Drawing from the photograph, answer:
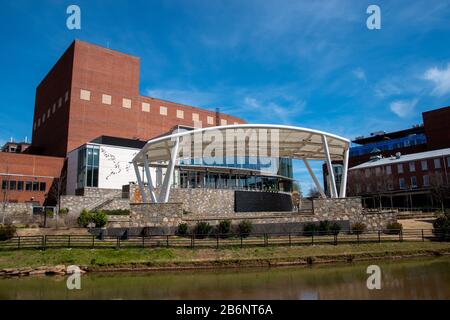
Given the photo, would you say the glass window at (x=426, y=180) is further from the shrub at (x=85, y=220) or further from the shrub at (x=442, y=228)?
the shrub at (x=85, y=220)

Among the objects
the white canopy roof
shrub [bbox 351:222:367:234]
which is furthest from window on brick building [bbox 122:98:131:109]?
shrub [bbox 351:222:367:234]

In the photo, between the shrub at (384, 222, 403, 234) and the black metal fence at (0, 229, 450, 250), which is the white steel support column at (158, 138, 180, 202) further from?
the shrub at (384, 222, 403, 234)

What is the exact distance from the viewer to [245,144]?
31531 mm

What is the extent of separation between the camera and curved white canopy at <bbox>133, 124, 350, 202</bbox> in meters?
27.9

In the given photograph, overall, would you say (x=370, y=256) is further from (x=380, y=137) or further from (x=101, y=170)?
(x=380, y=137)

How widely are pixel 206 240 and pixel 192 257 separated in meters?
3.54

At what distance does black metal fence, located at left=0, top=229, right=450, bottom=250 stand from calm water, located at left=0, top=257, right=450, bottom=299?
3958mm

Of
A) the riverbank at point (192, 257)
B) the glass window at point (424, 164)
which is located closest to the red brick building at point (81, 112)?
the riverbank at point (192, 257)

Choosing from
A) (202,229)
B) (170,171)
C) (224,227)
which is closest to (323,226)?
(224,227)

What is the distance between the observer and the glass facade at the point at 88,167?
45.9m

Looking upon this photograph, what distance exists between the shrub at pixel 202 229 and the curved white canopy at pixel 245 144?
3.84 m

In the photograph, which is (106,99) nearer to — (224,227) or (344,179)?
(224,227)
